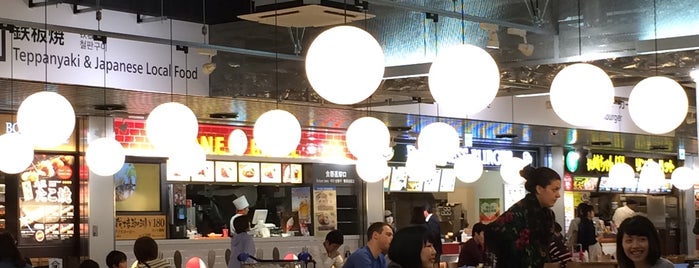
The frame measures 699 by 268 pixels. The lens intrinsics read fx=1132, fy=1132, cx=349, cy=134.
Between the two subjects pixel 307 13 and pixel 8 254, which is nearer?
pixel 8 254

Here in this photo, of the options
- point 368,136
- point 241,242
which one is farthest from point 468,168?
point 368,136

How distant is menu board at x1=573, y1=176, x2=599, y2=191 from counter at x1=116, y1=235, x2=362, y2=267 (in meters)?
7.38

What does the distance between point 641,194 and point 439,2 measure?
16.2m

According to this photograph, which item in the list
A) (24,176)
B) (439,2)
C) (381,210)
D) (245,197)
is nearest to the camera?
(439,2)

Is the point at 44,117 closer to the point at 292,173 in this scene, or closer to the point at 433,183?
the point at 292,173

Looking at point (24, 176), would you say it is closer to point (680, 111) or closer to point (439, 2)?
point (439, 2)

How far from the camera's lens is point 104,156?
35.4 ft

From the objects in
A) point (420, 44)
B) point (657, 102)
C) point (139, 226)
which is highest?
point (420, 44)

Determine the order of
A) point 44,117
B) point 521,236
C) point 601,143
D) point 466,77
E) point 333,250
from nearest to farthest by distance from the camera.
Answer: point 521,236 < point 466,77 < point 44,117 < point 333,250 < point 601,143

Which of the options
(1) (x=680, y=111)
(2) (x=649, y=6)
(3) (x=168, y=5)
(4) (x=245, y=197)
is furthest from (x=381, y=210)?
(1) (x=680, y=111)

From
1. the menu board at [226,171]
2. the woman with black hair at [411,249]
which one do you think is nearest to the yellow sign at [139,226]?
the menu board at [226,171]

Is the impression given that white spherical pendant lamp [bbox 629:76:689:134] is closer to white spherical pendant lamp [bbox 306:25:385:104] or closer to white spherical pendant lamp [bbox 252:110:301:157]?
white spherical pendant lamp [bbox 306:25:385:104]

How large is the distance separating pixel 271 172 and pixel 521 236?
36.4 feet

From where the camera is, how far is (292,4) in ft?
28.0
